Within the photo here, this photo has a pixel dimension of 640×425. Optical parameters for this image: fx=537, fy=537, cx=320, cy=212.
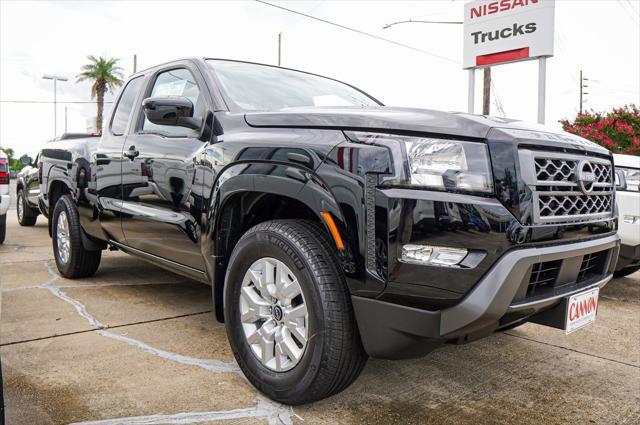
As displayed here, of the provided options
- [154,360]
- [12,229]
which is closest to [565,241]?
[154,360]

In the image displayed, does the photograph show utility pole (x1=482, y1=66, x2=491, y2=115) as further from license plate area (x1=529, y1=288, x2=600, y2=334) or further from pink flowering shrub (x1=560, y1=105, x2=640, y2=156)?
license plate area (x1=529, y1=288, x2=600, y2=334)

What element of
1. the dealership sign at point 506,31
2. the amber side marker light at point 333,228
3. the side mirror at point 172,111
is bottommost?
the amber side marker light at point 333,228

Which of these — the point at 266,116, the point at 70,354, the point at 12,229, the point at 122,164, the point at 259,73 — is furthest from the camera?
the point at 12,229

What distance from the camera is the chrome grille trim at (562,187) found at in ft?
6.81

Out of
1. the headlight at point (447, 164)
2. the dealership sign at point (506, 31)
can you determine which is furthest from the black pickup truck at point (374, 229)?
the dealership sign at point (506, 31)

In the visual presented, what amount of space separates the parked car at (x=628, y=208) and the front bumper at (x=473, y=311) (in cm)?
261

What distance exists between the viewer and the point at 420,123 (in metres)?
2.13

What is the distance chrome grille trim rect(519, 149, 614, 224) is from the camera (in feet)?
6.81

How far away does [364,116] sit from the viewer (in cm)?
223

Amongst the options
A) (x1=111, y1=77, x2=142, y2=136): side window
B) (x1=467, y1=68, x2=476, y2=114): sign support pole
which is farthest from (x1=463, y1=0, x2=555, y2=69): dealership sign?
(x1=111, y1=77, x2=142, y2=136): side window

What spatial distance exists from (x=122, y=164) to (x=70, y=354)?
4.70 feet

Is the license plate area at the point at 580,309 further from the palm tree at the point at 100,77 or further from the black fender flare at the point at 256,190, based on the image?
the palm tree at the point at 100,77

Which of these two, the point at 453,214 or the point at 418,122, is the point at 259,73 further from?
the point at 453,214

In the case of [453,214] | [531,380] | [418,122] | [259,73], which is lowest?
[531,380]
